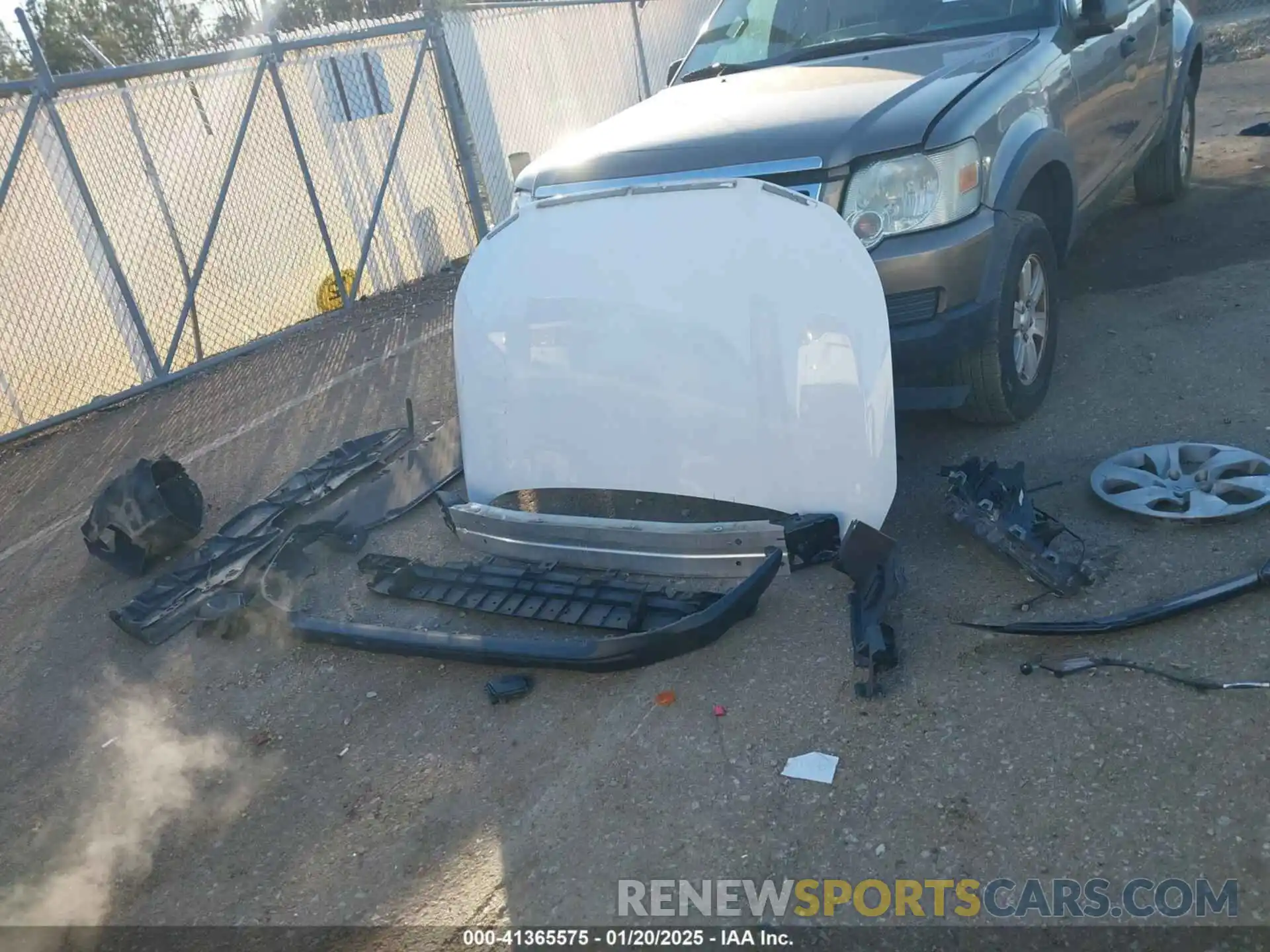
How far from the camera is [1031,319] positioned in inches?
171

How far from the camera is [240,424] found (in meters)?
6.41

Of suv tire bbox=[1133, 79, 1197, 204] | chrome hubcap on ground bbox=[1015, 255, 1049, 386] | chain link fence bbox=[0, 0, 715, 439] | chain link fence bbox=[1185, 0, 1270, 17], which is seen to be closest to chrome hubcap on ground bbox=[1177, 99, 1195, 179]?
suv tire bbox=[1133, 79, 1197, 204]

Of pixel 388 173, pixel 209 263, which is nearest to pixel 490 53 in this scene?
pixel 388 173

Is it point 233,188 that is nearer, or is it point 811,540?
point 811,540

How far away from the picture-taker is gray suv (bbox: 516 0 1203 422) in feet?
12.4

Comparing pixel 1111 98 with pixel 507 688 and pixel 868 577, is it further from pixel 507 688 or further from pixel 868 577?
pixel 507 688

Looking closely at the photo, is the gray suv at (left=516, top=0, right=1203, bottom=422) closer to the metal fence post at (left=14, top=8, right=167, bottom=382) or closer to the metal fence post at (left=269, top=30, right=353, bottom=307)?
the metal fence post at (left=269, top=30, right=353, bottom=307)

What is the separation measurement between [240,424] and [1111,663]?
5298mm

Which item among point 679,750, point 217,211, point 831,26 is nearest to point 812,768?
point 679,750

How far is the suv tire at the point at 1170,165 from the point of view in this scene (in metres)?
7.04

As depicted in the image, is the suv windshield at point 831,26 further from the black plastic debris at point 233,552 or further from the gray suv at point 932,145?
the black plastic debris at point 233,552

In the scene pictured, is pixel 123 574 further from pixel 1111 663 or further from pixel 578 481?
pixel 1111 663

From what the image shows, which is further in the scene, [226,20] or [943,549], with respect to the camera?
[226,20]

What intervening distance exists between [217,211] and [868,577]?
21.2ft
